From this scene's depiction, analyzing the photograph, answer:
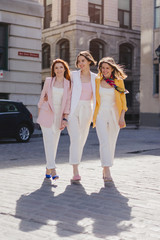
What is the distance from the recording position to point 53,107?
6.35 meters

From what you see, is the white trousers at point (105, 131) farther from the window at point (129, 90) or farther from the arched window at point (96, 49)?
the window at point (129, 90)

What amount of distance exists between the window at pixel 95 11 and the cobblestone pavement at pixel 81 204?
29.0m

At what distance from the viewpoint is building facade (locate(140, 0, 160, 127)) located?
25.6m

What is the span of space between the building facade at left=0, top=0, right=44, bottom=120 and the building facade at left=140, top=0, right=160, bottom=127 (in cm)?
764

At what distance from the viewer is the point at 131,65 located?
1522 inches

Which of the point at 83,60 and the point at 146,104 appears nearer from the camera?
the point at 83,60

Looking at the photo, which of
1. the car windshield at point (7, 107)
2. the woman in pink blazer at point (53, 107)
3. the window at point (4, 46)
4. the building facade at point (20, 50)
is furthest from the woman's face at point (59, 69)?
the window at point (4, 46)

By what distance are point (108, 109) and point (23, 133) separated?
903cm

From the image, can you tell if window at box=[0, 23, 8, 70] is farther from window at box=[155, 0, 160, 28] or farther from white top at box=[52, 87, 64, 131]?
white top at box=[52, 87, 64, 131]

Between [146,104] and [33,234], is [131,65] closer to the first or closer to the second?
[146,104]

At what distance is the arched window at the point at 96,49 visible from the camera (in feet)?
119

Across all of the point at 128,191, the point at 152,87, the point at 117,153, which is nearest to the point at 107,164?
the point at 128,191

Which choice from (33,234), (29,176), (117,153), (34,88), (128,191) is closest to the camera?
(33,234)

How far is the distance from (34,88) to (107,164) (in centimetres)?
1601
